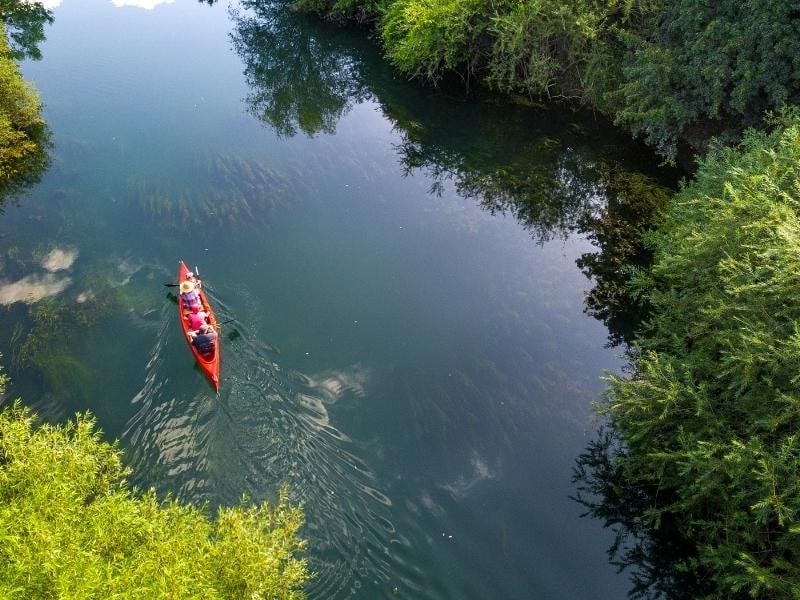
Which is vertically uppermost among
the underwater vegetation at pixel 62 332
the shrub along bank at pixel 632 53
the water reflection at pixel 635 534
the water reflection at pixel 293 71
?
the shrub along bank at pixel 632 53

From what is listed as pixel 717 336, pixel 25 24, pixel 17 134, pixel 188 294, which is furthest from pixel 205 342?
pixel 25 24

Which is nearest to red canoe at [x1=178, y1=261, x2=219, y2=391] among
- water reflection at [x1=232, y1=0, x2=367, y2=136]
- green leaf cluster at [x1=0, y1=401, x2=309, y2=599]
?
green leaf cluster at [x1=0, y1=401, x2=309, y2=599]

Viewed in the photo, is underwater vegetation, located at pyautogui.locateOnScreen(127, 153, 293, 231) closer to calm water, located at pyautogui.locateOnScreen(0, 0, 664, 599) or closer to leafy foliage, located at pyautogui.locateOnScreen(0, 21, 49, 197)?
calm water, located at pyautogui.locateOnScreen(0, 0, 664, 599)

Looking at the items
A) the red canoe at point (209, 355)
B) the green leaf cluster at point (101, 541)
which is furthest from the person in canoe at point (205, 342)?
the green leaf cluster at point (101, 541)

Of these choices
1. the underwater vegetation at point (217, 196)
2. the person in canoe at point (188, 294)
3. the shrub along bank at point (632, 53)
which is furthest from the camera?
the underwater vegetation at point (217, 196)

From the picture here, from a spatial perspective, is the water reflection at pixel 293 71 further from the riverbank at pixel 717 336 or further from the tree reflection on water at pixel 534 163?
the riverbank at pixel 717 336

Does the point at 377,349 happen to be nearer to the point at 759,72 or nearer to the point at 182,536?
the point at 182,536
